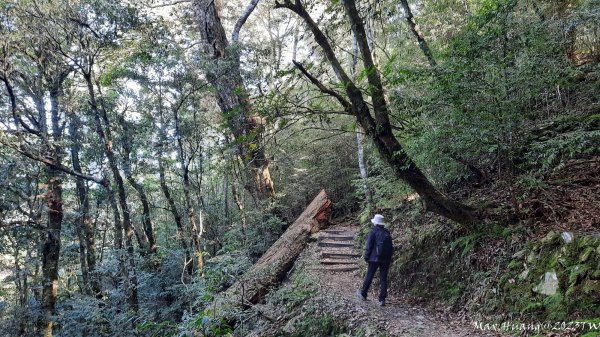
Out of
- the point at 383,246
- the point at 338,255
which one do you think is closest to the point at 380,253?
the point at 383,246

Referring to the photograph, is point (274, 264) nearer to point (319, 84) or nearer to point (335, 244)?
point (335, 244)

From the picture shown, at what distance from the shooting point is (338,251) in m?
9.91

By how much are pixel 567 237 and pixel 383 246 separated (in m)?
2.73

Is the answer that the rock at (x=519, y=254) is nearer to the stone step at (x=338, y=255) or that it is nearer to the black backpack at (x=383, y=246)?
the black backpack at (x=383, y=246)

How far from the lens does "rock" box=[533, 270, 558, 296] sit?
4168 mm

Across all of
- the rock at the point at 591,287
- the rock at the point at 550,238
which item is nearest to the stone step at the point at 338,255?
the rock at the point at 550,238

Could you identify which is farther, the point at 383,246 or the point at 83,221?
the point at 83,221

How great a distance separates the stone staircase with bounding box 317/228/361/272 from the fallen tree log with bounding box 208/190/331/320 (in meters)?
0.62

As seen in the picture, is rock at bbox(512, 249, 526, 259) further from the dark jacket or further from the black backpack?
the dark jacket

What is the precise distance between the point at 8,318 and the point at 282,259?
34.1 ft

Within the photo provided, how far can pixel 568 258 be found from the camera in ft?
13.7

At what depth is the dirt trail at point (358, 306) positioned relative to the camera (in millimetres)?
4910

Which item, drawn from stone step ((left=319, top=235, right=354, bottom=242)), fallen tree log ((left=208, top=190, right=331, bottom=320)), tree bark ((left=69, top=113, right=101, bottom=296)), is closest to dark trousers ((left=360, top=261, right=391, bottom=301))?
fallen tree log ((left=208, top=190, right=331, bottom=320))

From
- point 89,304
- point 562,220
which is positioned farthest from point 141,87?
point 562,220
